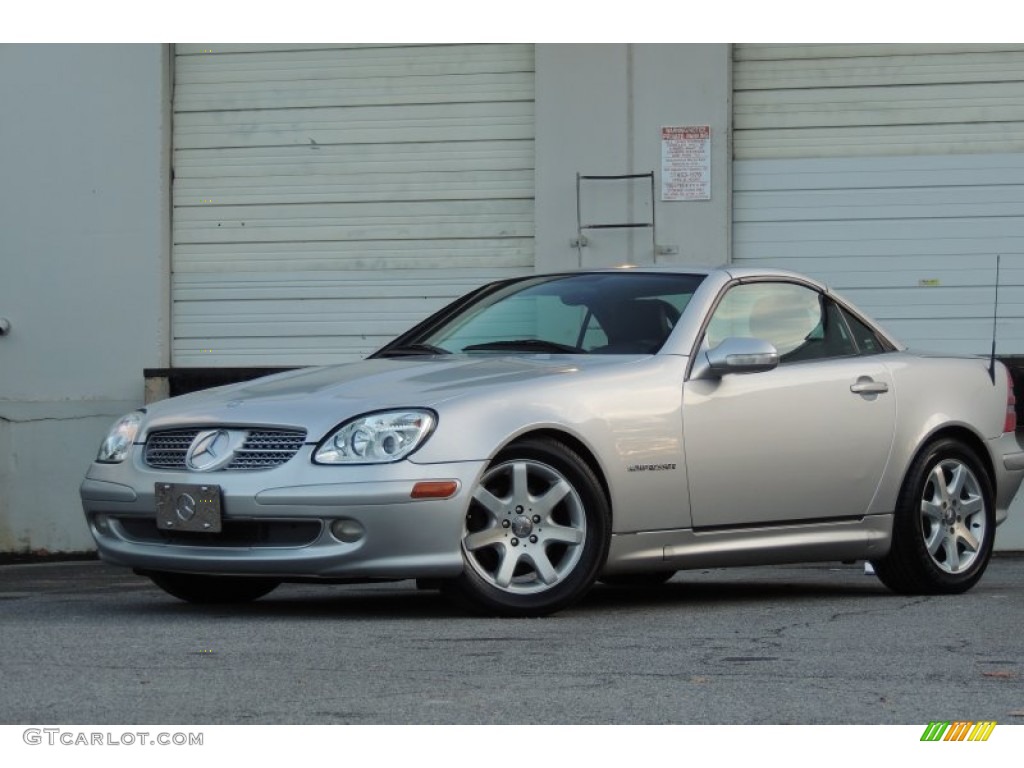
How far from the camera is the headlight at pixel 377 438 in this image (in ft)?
22.4

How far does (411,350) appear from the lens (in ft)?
27.2

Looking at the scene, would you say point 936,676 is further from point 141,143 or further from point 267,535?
point 141,143

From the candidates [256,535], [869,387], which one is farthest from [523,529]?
[869,387]

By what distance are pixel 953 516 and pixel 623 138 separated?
6.55 m

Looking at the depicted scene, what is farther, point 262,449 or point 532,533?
point 532,533

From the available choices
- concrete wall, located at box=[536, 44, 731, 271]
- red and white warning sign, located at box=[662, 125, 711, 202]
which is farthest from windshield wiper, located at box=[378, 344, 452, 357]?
red and white warning sign, located at box=[662, 125, 711, 202]

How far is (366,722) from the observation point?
4.71 m

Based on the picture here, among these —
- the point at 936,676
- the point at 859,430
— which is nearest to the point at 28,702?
the point at 936,676

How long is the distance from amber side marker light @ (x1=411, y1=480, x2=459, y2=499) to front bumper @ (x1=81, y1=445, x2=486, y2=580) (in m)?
0.01

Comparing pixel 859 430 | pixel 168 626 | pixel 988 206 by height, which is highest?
pixel 988 206

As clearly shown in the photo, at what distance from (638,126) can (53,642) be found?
9207 mm

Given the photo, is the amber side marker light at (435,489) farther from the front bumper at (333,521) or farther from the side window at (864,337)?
the side window at (864,337)

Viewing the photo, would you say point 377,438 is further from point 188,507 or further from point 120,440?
point 120,440
